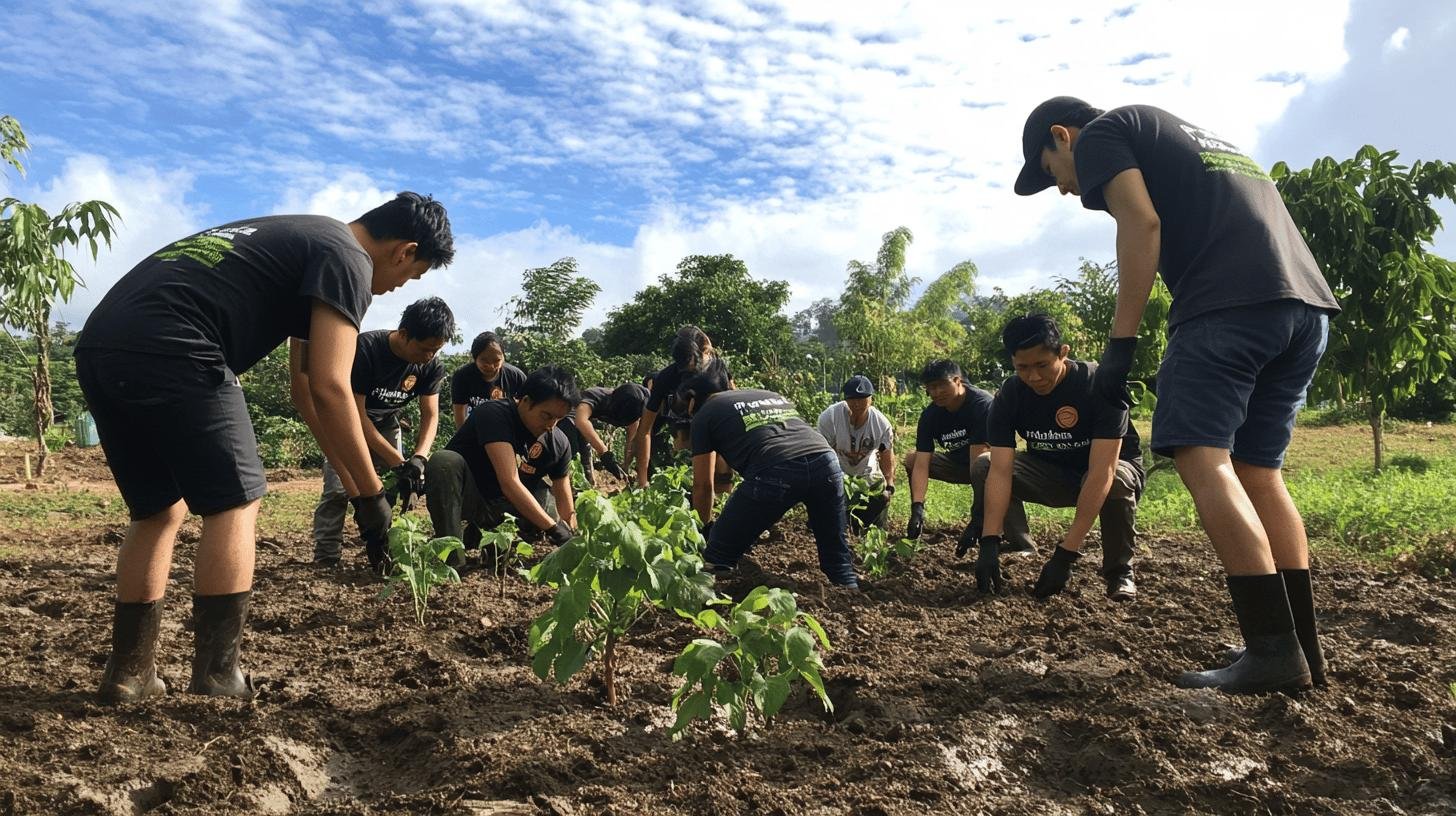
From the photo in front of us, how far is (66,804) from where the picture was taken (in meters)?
2.05

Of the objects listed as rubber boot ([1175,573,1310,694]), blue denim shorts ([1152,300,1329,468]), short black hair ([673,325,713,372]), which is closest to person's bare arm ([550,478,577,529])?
short black hair ([673,325,713,372])

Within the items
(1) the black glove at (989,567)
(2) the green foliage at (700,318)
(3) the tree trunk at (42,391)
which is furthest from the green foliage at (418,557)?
(2) the green foliage at (700,318)

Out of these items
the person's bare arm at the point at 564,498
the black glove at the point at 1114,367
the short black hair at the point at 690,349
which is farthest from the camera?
the short black hair at the point at 690,349

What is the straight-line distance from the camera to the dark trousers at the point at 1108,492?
439 cm

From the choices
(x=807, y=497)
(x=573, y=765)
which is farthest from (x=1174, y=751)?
(x=807, y=497)

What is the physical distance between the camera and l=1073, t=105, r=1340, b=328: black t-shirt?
279cm

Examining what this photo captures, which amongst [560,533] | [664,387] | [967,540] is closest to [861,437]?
[664,387]

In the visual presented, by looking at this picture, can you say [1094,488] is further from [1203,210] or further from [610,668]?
[610,668]

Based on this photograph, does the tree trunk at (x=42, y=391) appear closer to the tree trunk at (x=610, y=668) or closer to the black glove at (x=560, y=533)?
the black glove at (x=560, y=533)

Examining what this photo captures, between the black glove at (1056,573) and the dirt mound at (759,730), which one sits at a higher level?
the black glove at (1056,573)

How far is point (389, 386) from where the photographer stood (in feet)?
17.0

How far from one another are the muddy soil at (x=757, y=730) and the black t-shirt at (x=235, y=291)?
97cm

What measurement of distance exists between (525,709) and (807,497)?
82.3 inches

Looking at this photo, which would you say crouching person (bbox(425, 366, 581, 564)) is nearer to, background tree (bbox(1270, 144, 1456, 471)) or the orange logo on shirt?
the orange logo on shirt
